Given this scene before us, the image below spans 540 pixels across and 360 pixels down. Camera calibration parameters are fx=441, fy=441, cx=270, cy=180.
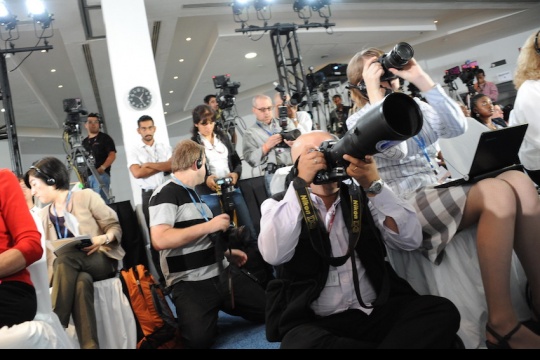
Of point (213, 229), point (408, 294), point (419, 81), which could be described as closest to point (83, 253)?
point (213, 229)

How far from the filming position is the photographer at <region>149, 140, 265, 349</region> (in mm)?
2195

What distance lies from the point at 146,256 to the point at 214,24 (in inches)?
186

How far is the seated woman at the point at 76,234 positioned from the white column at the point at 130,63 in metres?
1.81

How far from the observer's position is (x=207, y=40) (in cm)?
745

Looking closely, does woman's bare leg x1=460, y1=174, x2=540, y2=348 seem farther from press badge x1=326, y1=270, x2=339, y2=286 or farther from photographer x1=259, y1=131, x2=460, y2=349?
press badge x1=326, y1=270, x2=339, y2=286

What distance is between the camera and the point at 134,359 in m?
0.48

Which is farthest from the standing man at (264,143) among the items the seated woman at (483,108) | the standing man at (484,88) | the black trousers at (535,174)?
the standing man at (484,88)

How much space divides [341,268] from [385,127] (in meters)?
0.53

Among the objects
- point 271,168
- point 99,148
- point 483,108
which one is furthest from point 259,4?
point 271,168

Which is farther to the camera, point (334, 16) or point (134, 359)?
point (334, 16)

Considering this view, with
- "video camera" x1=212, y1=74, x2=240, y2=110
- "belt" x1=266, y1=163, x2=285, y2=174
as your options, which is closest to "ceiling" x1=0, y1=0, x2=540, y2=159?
"video camera" x1=212, y1=74, x2=240, y2=110

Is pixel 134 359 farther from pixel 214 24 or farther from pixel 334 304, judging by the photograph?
pixel 214 24

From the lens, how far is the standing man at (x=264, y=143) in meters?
3.22

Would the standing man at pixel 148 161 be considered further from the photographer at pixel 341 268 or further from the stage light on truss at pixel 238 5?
the stage light on truss at pixel 238 5
